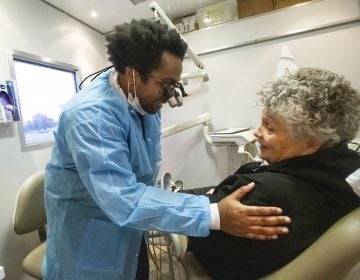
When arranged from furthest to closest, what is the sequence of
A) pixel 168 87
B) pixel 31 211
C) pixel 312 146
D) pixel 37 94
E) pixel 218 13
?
pixel 218 13, pixel 37 94, pixel 31 211, pixel 168 87, pixel 312 146

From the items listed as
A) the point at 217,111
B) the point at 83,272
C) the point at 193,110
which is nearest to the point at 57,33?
the point at 193,110

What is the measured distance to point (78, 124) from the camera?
2.58 ft

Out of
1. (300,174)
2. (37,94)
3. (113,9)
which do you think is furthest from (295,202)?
(113,9)

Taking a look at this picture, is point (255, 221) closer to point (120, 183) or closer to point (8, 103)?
point (120, 183)

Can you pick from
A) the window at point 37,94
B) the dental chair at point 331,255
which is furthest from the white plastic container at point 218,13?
the dental chair at point 331,255

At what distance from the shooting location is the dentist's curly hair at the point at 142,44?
0.90 meters

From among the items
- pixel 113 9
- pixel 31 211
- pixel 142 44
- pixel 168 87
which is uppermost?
pixel 113 9

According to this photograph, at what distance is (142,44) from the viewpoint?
90cm

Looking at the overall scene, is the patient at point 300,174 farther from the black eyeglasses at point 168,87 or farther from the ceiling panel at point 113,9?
the ceiling panel at point 113,9

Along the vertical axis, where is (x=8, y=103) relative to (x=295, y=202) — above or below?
above

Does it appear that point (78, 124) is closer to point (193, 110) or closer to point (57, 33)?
point (57, 33)

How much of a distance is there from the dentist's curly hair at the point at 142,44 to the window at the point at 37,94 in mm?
1108

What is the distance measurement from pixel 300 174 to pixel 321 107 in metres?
0.20

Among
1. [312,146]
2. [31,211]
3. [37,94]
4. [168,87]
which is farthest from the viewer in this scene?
[37,94]
